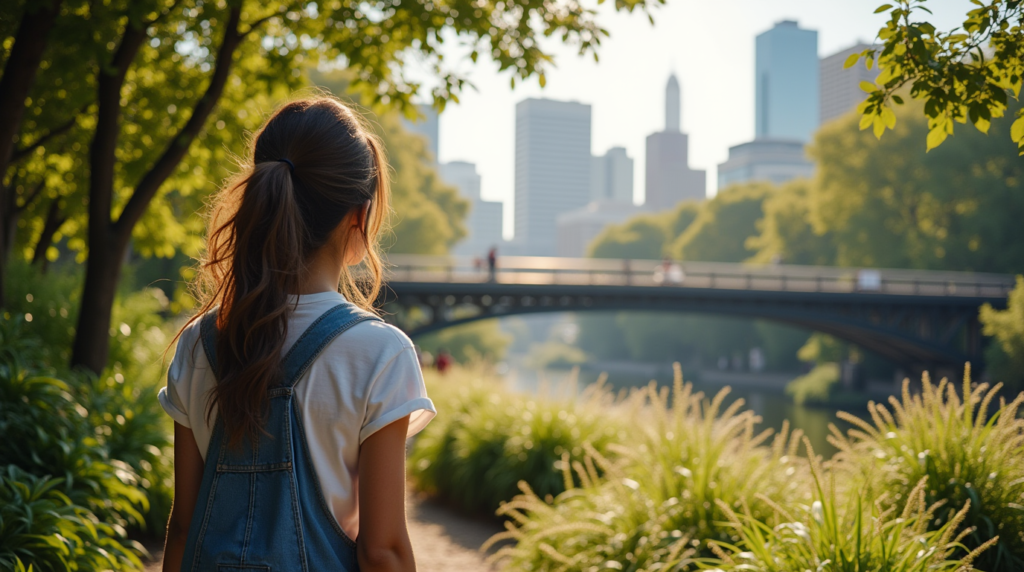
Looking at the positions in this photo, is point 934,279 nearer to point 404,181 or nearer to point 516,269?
point 516,269

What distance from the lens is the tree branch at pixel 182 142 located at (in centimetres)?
612

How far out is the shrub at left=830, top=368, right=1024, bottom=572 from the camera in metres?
3.07

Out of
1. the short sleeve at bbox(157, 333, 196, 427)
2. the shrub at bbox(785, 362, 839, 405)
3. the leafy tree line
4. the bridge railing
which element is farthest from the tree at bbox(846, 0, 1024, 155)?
the shrub at bbox(785, 362, 839, 405)

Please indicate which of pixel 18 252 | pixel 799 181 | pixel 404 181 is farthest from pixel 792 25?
pixel 18 252

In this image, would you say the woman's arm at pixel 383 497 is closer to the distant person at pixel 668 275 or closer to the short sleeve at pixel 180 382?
the short sleeve at pixel 180 382

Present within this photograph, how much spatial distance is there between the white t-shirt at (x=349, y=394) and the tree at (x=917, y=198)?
22.4 metres

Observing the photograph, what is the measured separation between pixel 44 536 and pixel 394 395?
2390 millimetres

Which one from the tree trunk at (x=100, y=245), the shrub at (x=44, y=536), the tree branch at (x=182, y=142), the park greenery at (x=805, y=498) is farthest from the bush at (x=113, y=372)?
the park greenery at (x=805, y=498)

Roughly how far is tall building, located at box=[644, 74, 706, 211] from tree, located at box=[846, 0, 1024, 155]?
6783 inches

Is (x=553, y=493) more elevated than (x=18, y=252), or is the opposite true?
(x=18, y=252)

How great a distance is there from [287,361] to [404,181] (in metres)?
31.9

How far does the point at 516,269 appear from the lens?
23.9 meters

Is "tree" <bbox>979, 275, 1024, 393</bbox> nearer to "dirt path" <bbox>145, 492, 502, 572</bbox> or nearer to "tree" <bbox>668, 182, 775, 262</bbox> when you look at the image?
"dirt path" <bbox>145, 492, 502, 572</bbox>

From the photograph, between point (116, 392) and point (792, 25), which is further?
point (792, 25)
